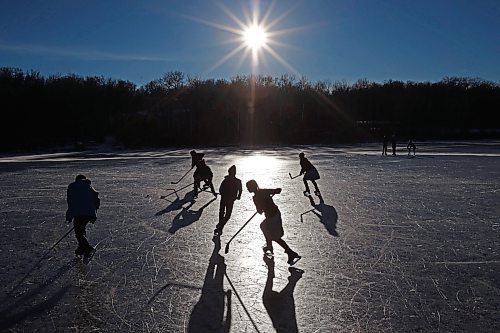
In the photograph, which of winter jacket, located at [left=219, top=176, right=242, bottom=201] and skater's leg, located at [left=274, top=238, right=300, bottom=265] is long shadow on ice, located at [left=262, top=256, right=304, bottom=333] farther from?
winter jacket, located at [left=219, top=176, right=242, bottom=201]

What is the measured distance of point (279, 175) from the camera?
54.6ft

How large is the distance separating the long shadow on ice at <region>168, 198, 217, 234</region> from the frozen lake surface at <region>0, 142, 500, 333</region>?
0.04m

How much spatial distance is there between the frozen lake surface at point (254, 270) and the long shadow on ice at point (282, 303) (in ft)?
0.04

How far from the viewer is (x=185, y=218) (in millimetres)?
9070

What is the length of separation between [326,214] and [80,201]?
5.19 m

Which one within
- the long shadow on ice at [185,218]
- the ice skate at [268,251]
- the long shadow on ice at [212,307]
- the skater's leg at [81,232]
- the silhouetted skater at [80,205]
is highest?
the silhouetted skater at [80,205]

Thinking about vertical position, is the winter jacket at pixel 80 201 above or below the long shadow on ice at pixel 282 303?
above

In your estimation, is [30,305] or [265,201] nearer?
[30,305]

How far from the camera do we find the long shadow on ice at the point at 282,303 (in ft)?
13.6

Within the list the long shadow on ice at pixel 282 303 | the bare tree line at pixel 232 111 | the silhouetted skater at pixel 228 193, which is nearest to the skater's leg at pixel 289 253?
the long shadow on ice at pixel 282 303

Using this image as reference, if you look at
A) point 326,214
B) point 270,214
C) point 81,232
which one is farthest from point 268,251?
point 326,214

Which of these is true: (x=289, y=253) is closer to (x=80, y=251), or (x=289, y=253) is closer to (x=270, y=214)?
(x=270, y=214)

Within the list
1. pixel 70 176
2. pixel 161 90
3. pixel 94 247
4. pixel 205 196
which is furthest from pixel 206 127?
pixel 94 247

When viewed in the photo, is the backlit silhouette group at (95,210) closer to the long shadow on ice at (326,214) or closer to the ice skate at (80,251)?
the ice skate at (80,251)
